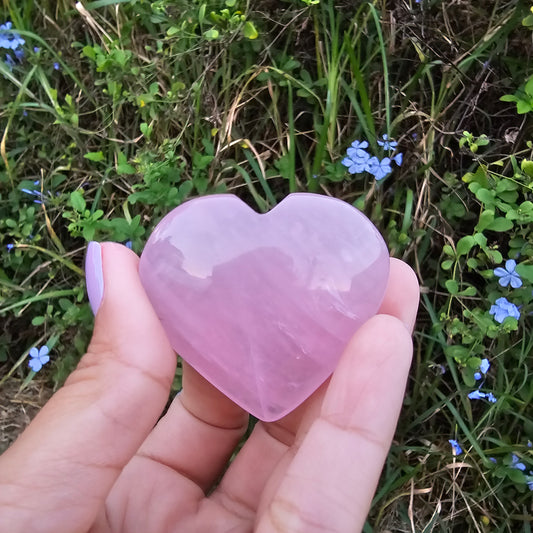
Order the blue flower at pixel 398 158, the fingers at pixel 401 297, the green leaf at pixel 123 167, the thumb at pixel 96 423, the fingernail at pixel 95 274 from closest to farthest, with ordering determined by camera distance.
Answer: the thumb at pixel 96 423 → the fingernail at pixel 95 274 → the fingers at pixel 401 297 → the blue flower at pixel 398 158 → the green leaf at pixel 123 167

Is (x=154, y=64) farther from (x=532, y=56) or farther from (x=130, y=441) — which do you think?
(x=130, y=441)

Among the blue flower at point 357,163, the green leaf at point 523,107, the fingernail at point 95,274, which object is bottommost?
the blue flower at point 357,163

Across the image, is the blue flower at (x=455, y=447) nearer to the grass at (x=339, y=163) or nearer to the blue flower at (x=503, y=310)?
the grass at (x=339, y=163)

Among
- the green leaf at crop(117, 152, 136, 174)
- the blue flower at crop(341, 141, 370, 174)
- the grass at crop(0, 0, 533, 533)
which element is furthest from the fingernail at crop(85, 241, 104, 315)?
the blue flower at crop(341, 141, 370, 174)

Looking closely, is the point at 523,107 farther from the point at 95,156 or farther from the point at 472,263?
the point at 95,156

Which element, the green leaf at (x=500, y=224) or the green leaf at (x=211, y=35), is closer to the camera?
the green leaf at (x=500, y=224)

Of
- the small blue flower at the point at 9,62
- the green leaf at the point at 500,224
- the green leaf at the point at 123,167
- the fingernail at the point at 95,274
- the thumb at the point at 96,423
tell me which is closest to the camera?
the thumb at the point at 96,423

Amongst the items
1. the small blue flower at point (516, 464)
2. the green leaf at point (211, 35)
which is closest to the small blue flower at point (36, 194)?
the green leaf at point (211, 35)

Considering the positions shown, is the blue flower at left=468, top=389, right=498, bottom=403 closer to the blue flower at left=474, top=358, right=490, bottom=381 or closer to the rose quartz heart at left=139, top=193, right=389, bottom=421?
the blue flower at left=474, top=358, right=490, bottom=381

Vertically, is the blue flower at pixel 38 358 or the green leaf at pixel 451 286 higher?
the green leaf at pixel 451 286
